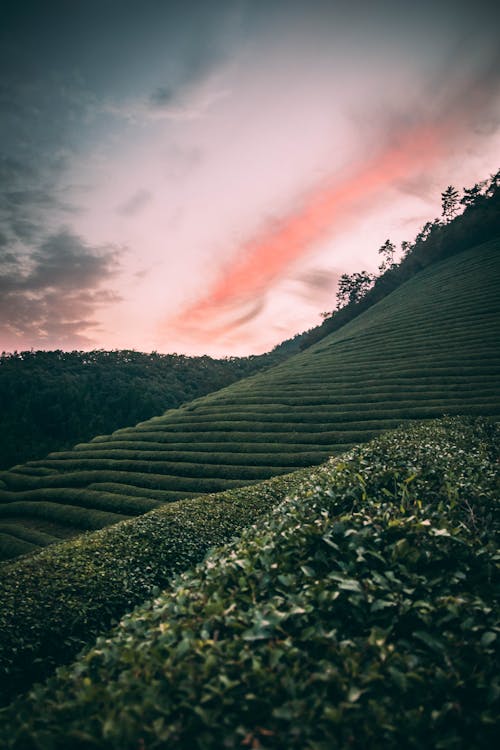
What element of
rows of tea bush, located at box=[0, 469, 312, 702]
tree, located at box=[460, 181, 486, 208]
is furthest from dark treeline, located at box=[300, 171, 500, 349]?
rows of tea bush, located at box=[0, 469, 312, 702]

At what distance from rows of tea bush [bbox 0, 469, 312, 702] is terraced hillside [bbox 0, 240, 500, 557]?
7.54 m

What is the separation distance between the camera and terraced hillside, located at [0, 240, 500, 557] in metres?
19.2

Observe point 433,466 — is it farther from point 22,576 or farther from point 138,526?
point 22,576

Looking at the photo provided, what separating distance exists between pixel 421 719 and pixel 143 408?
58.6m

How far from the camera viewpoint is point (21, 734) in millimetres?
2592

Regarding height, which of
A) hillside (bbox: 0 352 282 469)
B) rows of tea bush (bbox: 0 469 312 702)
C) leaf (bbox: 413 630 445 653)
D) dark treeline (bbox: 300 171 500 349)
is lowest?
rows of tea bush (bbox: 0 469 312 702)

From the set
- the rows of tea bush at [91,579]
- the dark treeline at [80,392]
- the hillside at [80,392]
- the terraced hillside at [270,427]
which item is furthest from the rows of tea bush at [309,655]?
the hillside at [80,392]

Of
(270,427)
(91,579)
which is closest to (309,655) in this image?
(91,579)

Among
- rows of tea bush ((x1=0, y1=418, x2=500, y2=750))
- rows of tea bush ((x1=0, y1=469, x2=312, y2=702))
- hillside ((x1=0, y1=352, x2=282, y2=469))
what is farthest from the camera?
hillside ((x1=0, y1=352, x2=282, y2=469))

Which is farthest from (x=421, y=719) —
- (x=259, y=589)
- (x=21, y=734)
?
(x=21, y=734)

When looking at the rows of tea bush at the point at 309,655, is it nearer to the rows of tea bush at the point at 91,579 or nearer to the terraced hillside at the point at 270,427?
the rows of tea bush at the point at 91,579

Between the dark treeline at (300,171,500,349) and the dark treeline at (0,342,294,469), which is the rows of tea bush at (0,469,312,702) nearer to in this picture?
the dark treeline at (0,342,294,469)

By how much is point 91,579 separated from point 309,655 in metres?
7.14

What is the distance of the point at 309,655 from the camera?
306 cm
